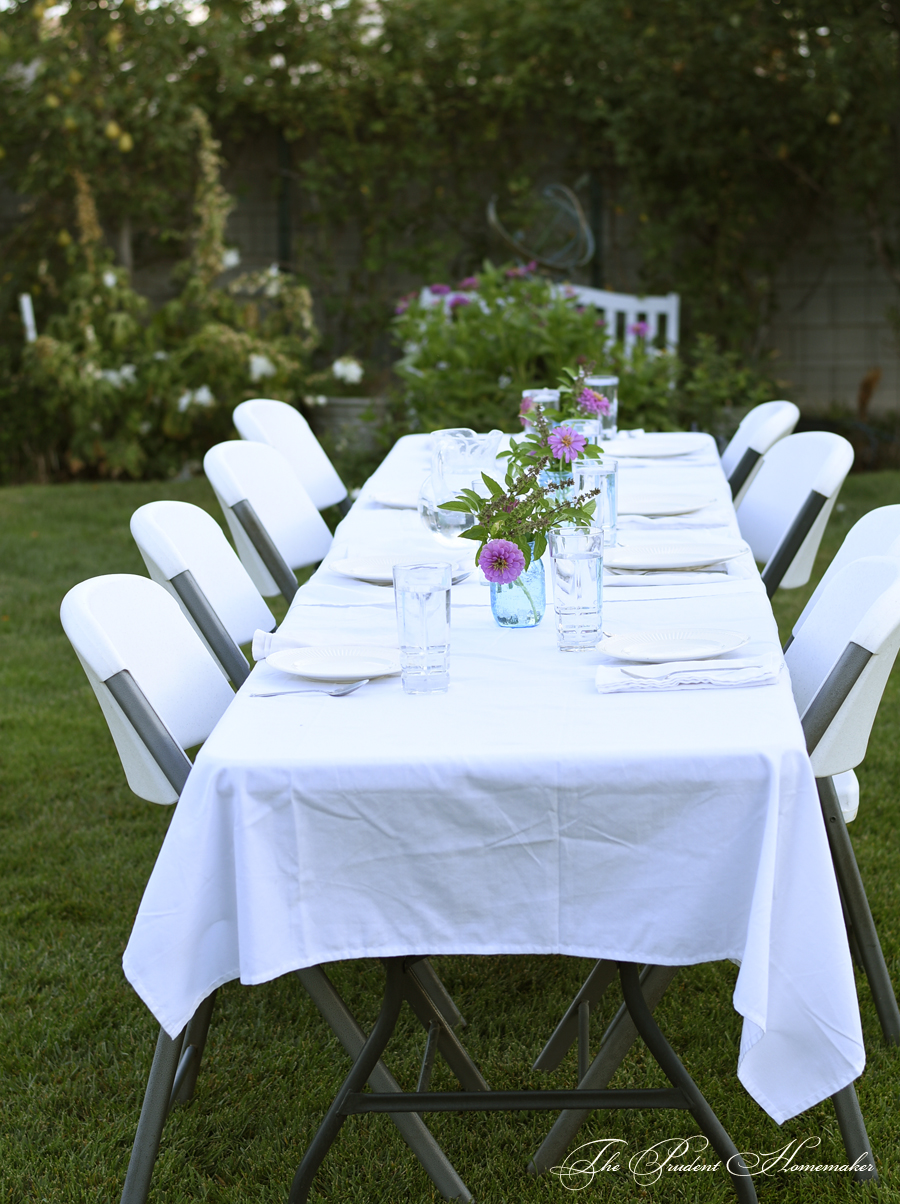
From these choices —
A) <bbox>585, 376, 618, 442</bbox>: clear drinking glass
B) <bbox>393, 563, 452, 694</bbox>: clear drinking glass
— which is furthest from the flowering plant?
Result: <bbox>585, 376, 618, 442</bbox>: clear drinking glass

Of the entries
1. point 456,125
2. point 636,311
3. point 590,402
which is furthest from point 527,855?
point 456,125

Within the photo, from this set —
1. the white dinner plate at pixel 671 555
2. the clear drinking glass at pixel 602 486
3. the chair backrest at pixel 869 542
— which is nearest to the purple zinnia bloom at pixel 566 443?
the clear drinking glass at pixel 602 486

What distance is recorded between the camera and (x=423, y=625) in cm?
150

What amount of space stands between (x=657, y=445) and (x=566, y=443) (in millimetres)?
1296

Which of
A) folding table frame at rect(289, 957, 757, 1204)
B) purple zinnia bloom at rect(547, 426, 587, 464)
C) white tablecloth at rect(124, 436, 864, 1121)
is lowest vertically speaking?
folding table frame at rect(289, 957, 757, 1204)

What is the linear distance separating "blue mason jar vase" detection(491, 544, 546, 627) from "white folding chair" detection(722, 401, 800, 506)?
58.8 inches

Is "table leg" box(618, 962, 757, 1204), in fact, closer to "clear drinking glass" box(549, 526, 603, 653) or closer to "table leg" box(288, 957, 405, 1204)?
"table leg" box(288, 957, 405, 1204)

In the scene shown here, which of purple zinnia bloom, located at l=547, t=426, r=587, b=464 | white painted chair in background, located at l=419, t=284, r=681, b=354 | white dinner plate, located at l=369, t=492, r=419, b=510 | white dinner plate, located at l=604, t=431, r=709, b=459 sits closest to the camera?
purple zinnia bloom, located at l=547, t=426, r=587, b=464

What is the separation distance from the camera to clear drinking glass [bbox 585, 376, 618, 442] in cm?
313

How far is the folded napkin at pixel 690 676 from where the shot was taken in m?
1.47

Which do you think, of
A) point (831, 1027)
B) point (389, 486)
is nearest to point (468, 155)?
point (389, 486)

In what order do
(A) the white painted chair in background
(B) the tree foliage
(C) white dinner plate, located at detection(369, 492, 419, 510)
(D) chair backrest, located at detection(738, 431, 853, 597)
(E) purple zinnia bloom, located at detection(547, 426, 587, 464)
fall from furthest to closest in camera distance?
1. (B) the tree foliage
2. (A) the white painted chair in background
3. (C) white dinner plate, located at detection(369, 492, 419, 510)
4. (D) chair backrest, located at detection(738, 431, 853, 597)
5. (E) purple zinnia bloom, located at detection(547, 426, 587, 464)

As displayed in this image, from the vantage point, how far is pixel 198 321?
7.01m

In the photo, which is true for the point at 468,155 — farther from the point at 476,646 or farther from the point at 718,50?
the point at 476,646
